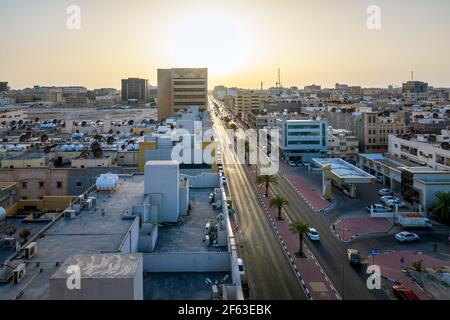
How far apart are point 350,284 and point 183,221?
763cm

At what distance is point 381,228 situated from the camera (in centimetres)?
2248

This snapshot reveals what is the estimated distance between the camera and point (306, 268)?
17375 millimetres

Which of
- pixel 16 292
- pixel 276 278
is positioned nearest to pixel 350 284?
pixel 276 278

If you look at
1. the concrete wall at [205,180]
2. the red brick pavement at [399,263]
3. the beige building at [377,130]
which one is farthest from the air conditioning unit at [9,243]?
the beige building at [377,130]

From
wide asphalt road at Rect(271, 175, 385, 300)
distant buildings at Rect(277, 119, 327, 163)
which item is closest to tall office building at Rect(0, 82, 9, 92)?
distant buildings at Rect(277, 119, 327, 163)

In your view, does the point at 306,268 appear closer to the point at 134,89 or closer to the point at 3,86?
the point at 134,89

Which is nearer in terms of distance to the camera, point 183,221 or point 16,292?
point 16,292

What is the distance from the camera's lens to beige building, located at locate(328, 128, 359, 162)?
41688 millimetres

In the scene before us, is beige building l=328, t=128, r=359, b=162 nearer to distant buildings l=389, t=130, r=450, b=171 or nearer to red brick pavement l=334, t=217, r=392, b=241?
distant buildings l=389, t=130, r=450, b=171

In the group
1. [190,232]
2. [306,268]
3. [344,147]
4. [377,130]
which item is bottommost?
[306,268]

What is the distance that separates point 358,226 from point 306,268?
6.72m

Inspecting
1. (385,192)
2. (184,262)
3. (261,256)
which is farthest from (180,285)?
(385,192)

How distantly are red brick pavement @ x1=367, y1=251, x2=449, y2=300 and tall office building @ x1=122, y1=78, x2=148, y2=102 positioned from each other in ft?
537
